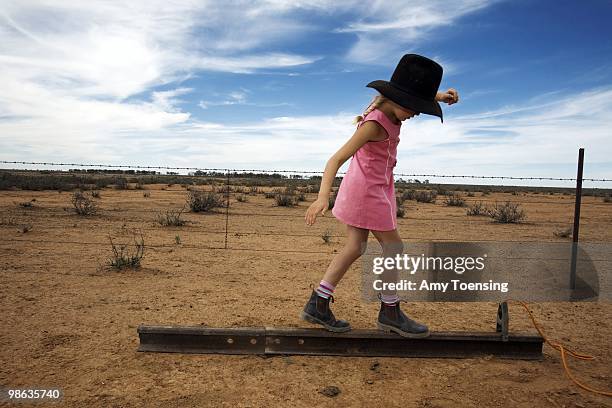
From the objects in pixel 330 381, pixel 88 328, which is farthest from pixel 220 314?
pixel 330 381

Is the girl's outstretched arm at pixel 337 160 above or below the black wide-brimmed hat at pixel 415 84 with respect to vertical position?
below

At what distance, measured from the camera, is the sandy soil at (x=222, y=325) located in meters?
2.86

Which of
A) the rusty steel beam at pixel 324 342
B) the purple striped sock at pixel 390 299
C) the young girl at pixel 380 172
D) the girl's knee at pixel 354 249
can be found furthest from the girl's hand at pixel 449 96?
the rusty steel beam at pixel 324 342

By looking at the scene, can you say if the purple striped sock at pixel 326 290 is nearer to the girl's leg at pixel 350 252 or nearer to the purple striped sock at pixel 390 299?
the girl's leg at pixel 350 252

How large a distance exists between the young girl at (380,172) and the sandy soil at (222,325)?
1.15ft

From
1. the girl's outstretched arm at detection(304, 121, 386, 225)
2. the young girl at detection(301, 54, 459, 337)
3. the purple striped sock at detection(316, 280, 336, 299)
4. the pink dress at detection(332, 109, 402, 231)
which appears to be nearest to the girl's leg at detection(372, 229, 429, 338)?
the young girl at detection(301, 54, 459, 337)

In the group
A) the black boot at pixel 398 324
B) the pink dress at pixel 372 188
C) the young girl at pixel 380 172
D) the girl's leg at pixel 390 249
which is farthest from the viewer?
the black boot at pixel 398 324

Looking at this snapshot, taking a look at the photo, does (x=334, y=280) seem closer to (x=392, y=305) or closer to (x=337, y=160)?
(x=392, y=305)

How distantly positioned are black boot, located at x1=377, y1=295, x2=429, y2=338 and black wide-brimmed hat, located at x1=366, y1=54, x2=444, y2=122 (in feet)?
4.68

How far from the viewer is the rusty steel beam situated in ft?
11.0

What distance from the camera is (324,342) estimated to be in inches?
134

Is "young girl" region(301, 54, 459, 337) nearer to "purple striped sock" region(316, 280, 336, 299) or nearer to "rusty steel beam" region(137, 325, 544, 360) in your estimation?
"purple striped sock" region(316, 280, 336, 299)

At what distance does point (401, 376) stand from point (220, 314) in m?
1.84

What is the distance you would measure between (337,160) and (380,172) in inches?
18.3
